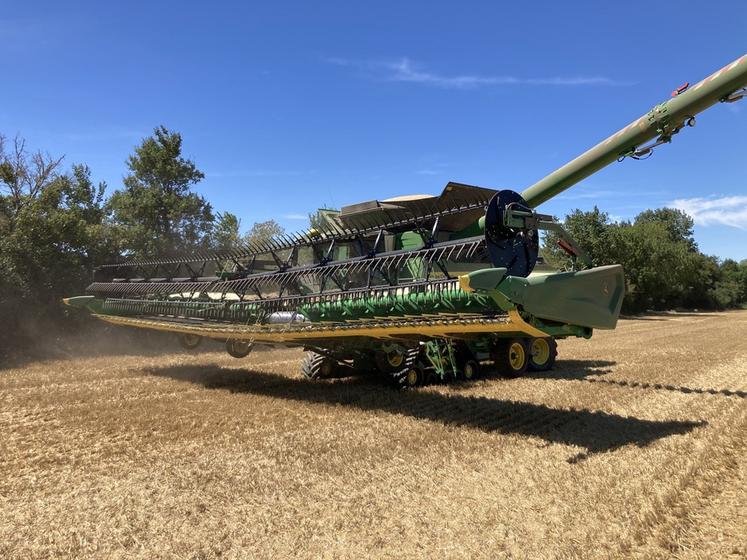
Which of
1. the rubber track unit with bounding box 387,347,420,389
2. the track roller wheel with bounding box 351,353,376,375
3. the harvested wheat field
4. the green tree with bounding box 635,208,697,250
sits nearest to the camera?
the harvested wheat field

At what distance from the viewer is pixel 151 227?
50.9ft

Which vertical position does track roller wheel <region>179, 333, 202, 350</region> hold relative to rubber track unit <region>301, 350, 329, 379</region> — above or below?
above

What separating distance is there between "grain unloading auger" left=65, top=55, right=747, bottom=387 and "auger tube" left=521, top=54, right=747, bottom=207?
0.01 meters

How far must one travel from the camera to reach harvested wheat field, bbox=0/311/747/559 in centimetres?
289

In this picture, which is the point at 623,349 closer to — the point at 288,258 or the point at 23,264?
the point at 288,258

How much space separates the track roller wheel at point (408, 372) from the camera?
25.3 feet

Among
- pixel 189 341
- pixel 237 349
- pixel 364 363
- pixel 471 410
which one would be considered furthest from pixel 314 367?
pixel 471 410

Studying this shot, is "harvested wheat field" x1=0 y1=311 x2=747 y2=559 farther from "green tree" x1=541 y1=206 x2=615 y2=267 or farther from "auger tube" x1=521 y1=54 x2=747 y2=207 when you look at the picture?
"green tree" x1=541 y1=206 x2=615 y2=267

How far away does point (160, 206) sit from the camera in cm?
1580

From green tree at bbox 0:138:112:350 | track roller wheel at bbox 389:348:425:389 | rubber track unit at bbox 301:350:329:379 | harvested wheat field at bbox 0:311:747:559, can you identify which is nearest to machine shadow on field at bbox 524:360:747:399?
harvested wheat field at bbox 0:311:747:559

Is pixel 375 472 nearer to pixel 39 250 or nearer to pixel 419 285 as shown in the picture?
pixel 419 285

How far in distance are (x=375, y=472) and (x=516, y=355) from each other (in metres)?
5.88

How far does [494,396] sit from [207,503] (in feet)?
15.6

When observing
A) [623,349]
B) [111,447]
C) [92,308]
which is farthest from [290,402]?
[623,349]
